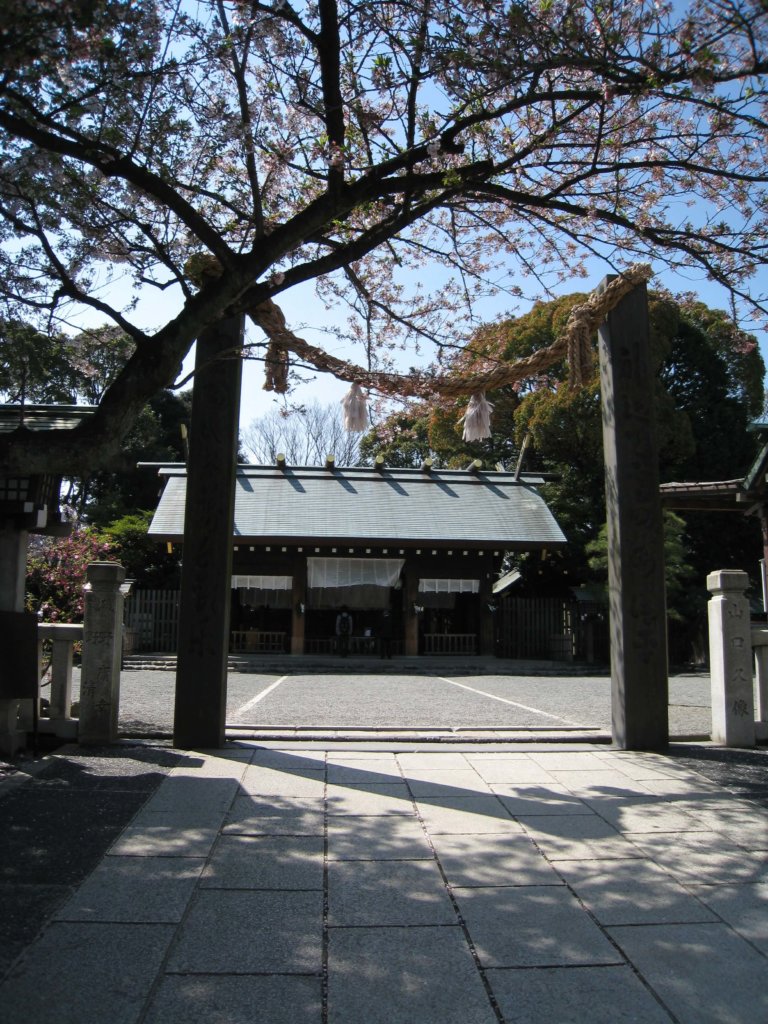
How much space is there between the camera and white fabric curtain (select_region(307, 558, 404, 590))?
1995cm

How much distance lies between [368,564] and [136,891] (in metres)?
16.9

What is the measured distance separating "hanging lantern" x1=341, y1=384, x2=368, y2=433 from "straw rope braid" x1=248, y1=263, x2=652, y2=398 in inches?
3.5

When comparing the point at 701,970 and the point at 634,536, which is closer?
the point at 701,970

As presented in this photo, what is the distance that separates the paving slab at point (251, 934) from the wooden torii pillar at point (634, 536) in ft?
12.6

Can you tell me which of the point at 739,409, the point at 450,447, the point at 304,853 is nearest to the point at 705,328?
the point at 739,409

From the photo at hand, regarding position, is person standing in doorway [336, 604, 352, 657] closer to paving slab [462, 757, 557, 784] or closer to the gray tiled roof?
the gray tiled roof

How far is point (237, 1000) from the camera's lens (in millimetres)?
2289

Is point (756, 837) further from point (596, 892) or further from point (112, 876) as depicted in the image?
point (112, 876)

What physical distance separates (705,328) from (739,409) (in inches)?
110

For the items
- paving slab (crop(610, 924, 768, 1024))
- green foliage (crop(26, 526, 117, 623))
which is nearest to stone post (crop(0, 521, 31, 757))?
paving slab (crop(610, 924, 768, 1024))

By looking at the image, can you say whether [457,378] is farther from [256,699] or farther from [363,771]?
[256,699]

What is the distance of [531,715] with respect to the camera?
9.02 metres

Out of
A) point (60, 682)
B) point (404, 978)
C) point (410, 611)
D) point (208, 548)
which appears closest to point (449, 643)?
point (410, 611)

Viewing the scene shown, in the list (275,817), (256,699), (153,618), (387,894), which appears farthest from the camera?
(153,618)
